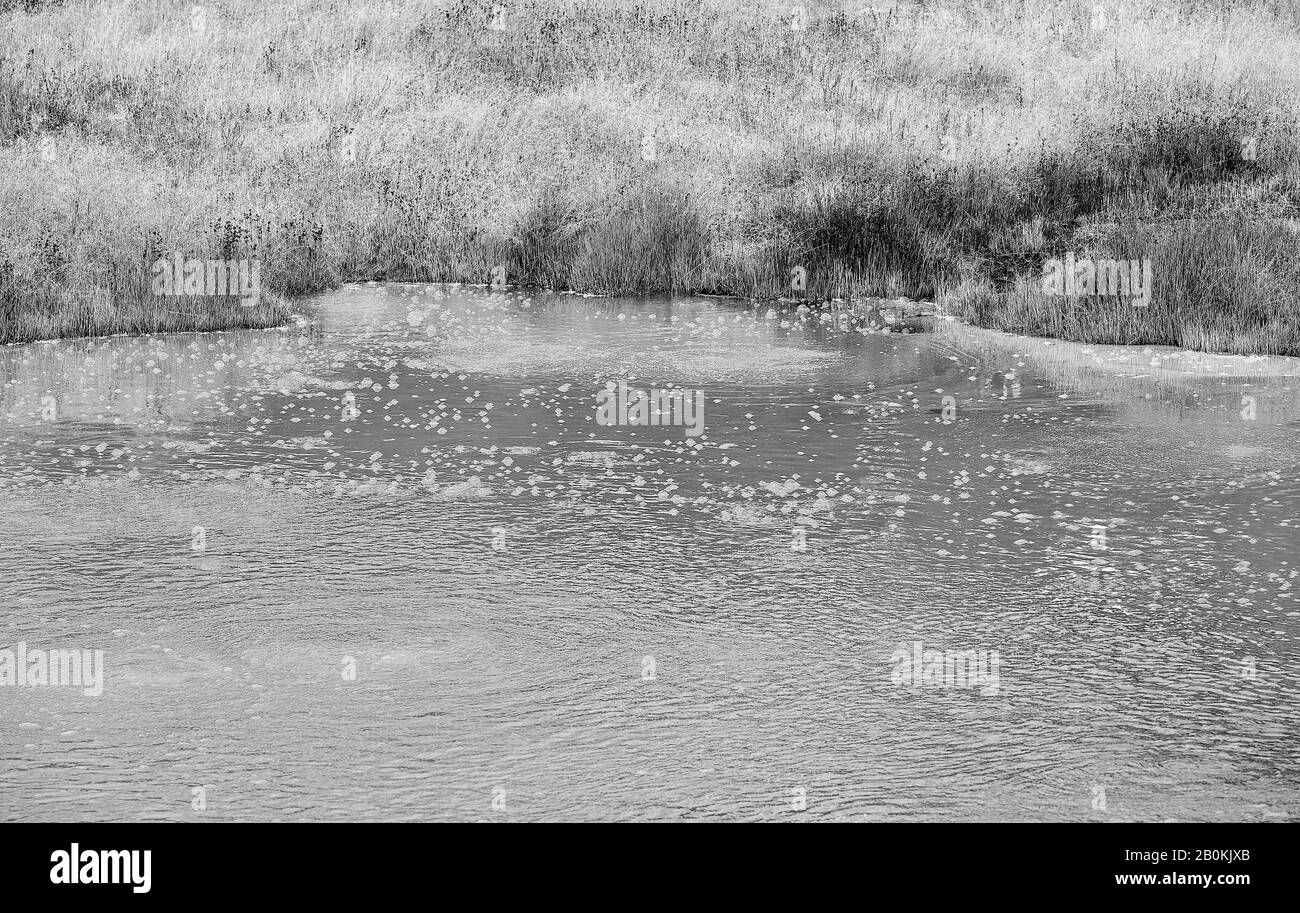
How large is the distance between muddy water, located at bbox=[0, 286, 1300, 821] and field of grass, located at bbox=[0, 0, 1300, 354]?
3784mm

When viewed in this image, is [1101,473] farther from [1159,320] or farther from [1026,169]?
[1026,169]

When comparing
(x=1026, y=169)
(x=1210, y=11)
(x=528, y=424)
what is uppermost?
(x=1210, y=11)

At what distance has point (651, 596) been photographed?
6.55 meters

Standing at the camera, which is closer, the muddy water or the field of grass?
the muddy water

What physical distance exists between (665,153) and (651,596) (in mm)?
16284

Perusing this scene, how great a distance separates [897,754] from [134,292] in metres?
12.0

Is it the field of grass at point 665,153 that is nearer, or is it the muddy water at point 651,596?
the muddy water at point 651,596

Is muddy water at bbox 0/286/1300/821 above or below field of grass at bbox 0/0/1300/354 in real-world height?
below

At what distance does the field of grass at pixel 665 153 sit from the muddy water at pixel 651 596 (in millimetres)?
3784

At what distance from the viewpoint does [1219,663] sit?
574 cm

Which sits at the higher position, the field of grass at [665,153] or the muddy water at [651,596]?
the field of grass at [665,153]

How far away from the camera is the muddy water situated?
4.77 m

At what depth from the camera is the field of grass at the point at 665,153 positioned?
15727 millimetres

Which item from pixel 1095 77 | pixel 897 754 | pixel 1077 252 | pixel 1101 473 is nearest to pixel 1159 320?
pixel 1077 252
